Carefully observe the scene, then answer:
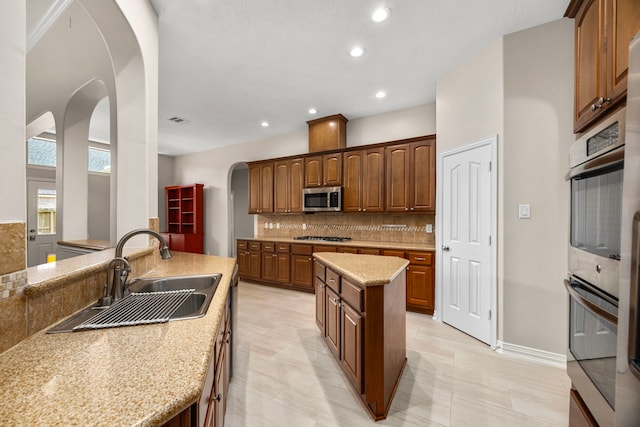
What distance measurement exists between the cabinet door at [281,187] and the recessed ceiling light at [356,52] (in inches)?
97.2

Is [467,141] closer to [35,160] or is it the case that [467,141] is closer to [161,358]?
[161,358]

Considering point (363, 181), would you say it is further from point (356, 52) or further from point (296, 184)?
point (356, 52)

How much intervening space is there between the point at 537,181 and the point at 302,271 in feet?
10.7

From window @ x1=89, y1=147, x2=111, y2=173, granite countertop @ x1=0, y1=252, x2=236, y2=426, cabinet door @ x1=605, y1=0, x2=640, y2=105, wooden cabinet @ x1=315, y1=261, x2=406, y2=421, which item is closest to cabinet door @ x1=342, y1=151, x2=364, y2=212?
wooden cabinet @ x1=315, y1=261, x2=406, y2=421

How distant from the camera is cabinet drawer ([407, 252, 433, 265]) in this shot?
11.0 ft

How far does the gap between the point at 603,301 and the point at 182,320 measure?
158 cm

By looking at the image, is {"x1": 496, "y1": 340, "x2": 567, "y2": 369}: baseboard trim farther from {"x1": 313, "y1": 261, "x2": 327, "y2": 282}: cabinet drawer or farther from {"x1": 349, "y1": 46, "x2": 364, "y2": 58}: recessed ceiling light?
{"x1": 349, "y1": 46, "x2": 364, "y2": 58}: recessed ceiling light

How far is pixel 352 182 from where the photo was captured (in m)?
4.23

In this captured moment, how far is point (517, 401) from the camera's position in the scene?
1.83 meters

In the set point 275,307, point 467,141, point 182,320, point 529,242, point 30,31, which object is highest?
point 30,31

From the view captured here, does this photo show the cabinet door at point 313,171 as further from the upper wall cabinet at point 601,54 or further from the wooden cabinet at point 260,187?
the upper wall cabinet at point 601,54

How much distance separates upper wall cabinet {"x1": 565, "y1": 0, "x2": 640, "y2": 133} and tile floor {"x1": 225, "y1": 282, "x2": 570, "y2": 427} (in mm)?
1794

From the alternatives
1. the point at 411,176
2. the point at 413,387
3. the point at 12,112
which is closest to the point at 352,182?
the point at 411,176

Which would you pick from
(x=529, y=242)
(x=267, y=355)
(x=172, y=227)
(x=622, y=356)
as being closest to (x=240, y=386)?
(x=267, y=355)
